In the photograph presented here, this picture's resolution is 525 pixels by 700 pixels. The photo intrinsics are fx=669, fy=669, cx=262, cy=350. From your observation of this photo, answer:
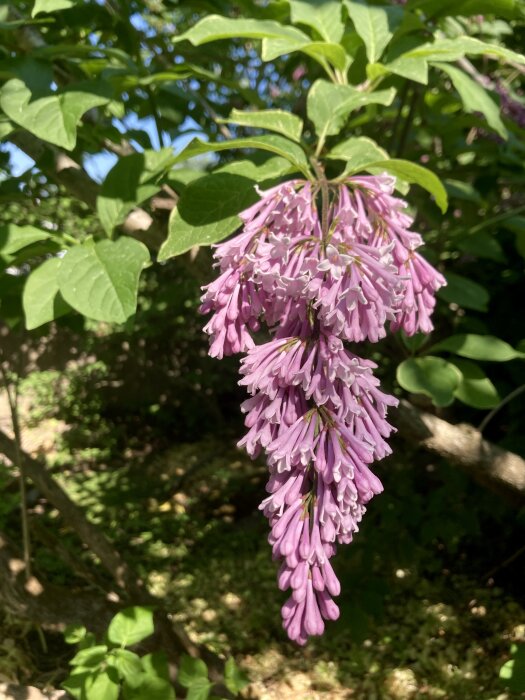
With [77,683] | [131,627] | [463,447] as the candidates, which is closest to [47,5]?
[463,447]

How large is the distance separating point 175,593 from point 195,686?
5.63 feet

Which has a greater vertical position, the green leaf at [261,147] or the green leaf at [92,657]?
the green leaf at [261,147]

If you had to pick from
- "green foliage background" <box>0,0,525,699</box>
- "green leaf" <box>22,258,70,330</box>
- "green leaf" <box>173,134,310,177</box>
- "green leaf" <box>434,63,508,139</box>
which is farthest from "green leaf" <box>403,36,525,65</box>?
"green leaf" <box>22,258,70,330</box>

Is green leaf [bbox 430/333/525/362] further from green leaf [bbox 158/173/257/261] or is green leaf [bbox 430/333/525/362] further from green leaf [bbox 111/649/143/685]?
green leaf [bbox 111/649/143/685]

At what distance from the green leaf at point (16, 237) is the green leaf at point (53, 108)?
0.24m

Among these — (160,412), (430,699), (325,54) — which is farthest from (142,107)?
(160,412)

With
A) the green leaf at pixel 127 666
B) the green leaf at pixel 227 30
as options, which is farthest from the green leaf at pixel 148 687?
the green leaf at pixel 227 30

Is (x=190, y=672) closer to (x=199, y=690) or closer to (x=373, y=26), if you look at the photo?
(x=199, y=690)

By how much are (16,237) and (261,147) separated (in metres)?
→ 0.62

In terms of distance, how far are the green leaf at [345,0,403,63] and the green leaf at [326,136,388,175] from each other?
207 mm

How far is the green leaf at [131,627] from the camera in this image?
2051 mm

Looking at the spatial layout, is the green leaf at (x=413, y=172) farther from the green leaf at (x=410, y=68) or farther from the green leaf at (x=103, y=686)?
the green leaf at (x=103, y=686)

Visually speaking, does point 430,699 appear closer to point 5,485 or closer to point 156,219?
point 156,219

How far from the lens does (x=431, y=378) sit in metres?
1.74
